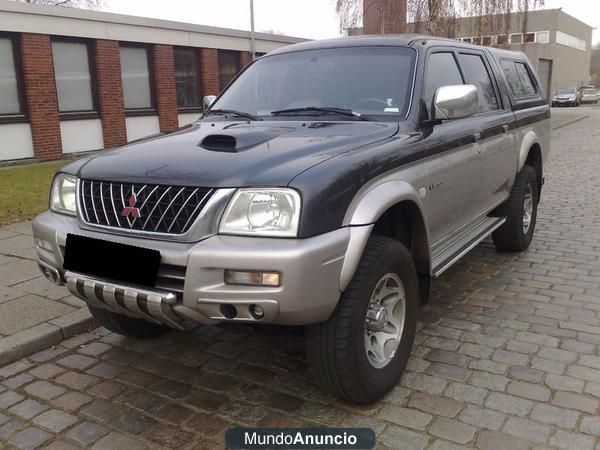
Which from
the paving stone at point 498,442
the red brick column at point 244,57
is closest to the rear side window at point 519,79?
the paving stone at point 498,442

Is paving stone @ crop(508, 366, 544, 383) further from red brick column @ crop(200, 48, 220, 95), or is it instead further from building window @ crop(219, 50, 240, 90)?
building window @ crop(219, 50, 240, 90)

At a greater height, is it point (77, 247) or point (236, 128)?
point (236, 128)

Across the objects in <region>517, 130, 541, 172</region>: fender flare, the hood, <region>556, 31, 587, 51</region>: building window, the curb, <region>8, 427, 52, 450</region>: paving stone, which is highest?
<region>556, 31, 587, 51</region>: building window

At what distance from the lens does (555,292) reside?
4.68 m

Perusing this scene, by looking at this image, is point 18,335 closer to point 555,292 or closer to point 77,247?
point 77,247

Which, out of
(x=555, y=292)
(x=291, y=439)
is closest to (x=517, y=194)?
(x=555, y=292)

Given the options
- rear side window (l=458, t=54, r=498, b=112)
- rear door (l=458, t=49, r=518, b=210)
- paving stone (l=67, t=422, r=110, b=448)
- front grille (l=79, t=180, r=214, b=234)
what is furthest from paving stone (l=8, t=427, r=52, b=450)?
rear side window (l=458, t=54, r=498, b=112)

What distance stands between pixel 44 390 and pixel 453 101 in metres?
2.92

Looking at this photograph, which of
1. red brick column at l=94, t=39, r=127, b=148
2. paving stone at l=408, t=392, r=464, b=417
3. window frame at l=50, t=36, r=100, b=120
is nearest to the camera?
paving stone at l=408, t=392, r=464, b=417

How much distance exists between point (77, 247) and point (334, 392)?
1471 millimetres

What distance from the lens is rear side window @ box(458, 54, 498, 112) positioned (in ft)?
15.2

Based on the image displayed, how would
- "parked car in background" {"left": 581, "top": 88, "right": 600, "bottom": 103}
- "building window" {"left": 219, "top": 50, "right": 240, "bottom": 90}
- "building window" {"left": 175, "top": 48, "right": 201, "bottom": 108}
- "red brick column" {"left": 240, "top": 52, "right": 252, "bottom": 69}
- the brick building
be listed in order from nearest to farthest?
1. the brick building
2. "building window" {"left": 175, "top": 48, "right": 201, "bottom": 108}
3. "building window" {"left": 219, "top": 50, "right": 240, "bottom": 90}
4. "red brick column" {"left": 240, "top": 52, "right": 252, "bottom": 69}
5. "parked car in background" {"left": 581, "top": 88, "right": 600, "bottom": 103}

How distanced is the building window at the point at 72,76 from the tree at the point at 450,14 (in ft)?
37.1

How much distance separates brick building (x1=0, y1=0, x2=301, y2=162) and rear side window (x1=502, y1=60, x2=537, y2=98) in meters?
10.4
